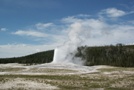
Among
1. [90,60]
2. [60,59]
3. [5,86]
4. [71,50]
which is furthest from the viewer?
[90,60]

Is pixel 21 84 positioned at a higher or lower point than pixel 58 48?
lower

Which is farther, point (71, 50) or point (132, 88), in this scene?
point (71, 50)

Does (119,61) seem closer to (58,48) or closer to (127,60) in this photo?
(127,60)

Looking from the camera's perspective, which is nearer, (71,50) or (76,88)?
(76,88)

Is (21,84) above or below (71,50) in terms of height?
below

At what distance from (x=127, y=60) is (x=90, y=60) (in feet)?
92.4

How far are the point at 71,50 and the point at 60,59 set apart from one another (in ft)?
50.4

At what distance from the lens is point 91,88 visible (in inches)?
1665

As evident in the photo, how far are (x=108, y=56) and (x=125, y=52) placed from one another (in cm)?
1424

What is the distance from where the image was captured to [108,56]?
628ft

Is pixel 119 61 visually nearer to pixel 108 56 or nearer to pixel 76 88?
pixel 108 56

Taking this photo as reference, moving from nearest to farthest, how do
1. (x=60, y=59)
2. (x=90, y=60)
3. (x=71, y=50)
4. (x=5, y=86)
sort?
1. (x=5, y=86)
2. (x=60, y=59)
3. (x=71, y=50)
4. (x=90, y=60)

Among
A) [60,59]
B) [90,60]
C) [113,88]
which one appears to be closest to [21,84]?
[113,88]

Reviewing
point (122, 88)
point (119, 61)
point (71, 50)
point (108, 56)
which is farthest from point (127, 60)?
point (122, 88)
